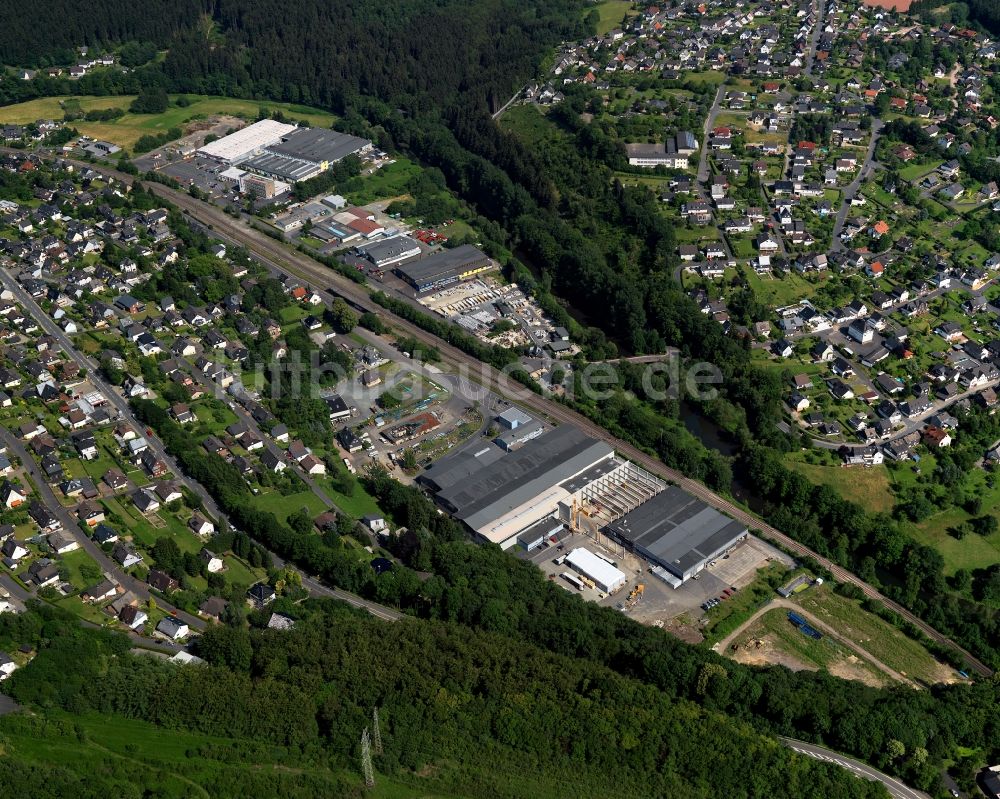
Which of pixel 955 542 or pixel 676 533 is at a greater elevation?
pixel 676 533

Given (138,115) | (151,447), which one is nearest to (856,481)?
(151,447)

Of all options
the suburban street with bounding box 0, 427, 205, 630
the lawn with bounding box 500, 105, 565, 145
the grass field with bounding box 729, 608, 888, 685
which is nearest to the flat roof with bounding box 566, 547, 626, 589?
the grass field with bounding box 729, 608, 888, 685

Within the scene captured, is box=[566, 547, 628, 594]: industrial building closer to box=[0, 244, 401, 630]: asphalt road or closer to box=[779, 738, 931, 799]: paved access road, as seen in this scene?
box=[0, 244, 401, 630]: asphalt road

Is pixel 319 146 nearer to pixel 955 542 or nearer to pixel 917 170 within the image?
pixel 917 170

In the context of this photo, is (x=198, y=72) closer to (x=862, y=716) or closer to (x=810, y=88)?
(x=810, y=88)

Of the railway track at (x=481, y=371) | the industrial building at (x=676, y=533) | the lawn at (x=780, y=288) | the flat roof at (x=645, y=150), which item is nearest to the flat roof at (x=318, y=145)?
the railway track at (x=481, y=371)

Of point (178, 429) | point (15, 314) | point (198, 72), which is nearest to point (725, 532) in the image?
point (178, 429)

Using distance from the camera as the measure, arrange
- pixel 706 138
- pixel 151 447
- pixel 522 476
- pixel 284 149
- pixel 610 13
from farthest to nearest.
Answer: pixel 610 13 < pixel 284 149 < pixel 706 138 < pixel 151 447 < pixel 522 476
